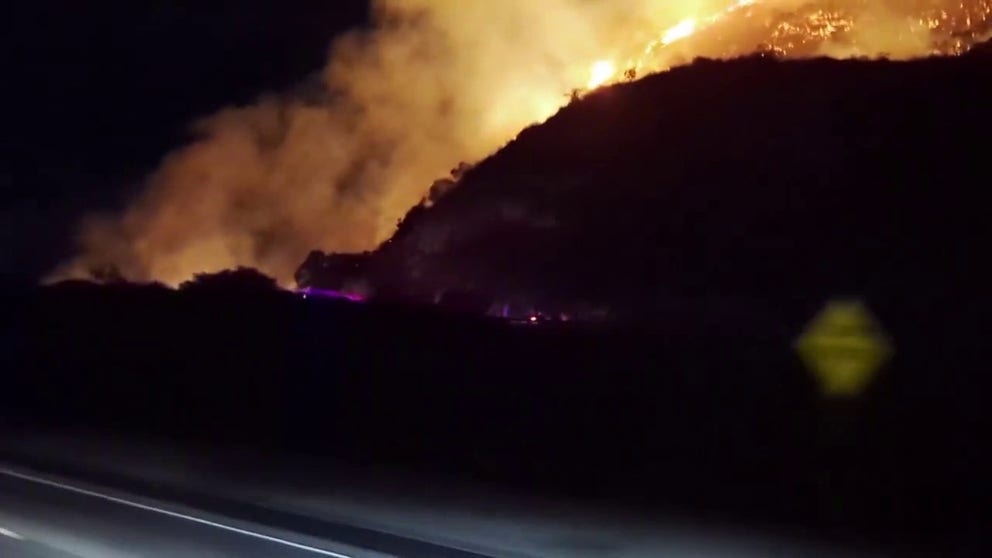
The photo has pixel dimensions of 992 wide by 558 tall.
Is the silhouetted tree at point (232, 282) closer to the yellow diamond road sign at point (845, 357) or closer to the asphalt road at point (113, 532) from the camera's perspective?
the yellow diamond road sign at point (845, 357)

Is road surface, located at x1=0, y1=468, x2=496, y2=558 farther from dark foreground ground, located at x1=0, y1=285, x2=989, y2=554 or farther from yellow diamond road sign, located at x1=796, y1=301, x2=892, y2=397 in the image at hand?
yellow diamond road sign, located at x1=796, y1=301, x2=892, y2=397

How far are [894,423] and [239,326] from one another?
16.8m

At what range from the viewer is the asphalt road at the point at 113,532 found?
511 inches

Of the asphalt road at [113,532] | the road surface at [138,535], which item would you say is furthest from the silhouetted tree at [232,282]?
the road surface at [138,535]

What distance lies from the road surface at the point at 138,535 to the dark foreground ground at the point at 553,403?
4379mm

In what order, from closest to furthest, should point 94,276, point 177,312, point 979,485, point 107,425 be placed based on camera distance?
point 979,485, point 107,425, point 177,312, point 94,276

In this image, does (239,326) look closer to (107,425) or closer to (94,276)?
(107,425)

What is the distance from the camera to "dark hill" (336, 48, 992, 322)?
3231 cm

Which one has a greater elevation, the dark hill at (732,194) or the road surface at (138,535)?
the dark hill at (732,194)

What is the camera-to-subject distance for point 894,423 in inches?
728

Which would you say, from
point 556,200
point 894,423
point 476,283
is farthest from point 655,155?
point 894,423

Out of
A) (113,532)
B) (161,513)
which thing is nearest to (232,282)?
(161,513)

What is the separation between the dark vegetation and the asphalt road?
558 cm

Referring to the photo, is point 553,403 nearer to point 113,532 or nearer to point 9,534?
point 113,532
